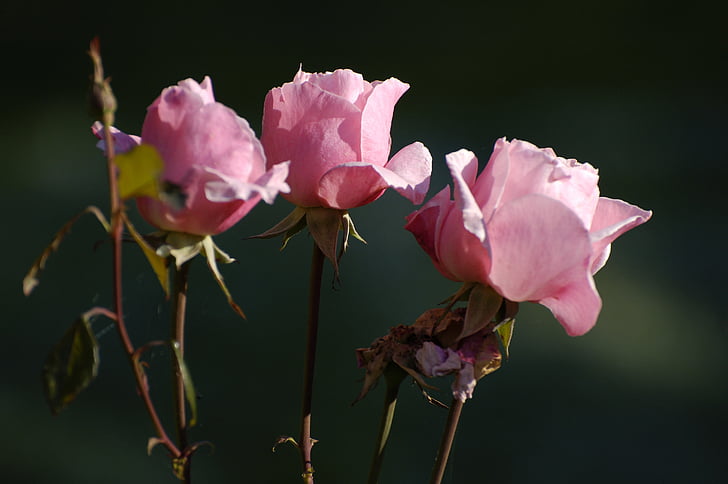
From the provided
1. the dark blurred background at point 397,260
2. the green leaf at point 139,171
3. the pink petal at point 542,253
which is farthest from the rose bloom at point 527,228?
the dark blurred background at point 397,260

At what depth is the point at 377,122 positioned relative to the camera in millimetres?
283

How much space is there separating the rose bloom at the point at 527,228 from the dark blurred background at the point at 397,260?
1.81ft

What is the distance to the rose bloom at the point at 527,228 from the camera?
0.82ft

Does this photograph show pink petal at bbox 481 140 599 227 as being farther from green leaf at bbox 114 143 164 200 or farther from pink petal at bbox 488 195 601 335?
green leaf at bbox 114 143 164 200

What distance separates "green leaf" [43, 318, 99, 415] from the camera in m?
0.19

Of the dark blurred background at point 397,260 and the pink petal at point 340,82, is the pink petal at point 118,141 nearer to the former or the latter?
the pink petal at point 340,82

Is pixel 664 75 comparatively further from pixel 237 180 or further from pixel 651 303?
pixel 237 180

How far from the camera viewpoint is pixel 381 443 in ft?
0.89

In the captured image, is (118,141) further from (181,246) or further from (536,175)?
(536,175)

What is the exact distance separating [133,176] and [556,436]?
721 mm

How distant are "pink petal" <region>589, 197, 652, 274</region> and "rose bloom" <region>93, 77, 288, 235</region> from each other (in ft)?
0.38

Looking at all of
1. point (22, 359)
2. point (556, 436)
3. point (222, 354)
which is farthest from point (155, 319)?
point (556, 436)

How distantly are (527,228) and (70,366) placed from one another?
149 millimetres

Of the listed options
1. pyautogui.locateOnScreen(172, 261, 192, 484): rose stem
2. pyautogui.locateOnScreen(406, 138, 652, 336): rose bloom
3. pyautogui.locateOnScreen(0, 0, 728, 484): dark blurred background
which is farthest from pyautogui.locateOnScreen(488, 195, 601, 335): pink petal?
pyautogui.locateOnScreen(0, 0, 728, 484): dark blurred background
